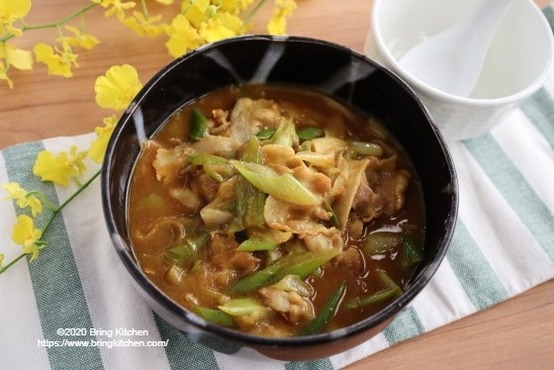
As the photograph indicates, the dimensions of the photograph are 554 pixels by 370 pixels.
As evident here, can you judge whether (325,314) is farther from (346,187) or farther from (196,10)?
(196,10)

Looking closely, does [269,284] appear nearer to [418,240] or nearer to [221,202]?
[221,202]

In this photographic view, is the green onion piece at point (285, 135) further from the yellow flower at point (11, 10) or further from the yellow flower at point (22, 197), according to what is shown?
the yellow flower at point (11, 10)

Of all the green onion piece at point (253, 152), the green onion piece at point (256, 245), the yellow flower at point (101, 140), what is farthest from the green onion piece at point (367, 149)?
the yellow flower at point (101, 140)

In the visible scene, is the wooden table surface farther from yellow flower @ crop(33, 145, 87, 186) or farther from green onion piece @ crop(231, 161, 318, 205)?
green onion piece @ crop(231, 161, 318, 205)

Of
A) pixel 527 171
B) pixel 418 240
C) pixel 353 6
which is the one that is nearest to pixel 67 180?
pixel 418 240

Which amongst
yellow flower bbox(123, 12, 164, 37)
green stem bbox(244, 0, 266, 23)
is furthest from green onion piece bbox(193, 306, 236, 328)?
green stem bbox(244, 0, 266, 23)
